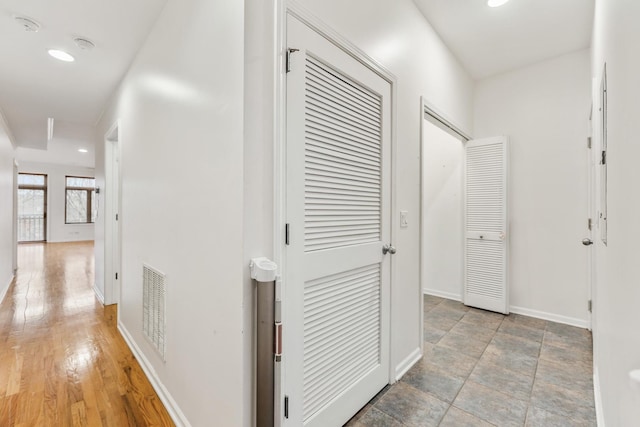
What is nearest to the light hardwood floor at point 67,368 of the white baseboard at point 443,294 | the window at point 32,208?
the white baseboard at point 443,294

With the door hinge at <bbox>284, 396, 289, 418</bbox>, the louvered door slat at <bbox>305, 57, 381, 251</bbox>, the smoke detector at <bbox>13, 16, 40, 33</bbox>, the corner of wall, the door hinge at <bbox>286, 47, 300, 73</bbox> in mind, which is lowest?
the corner of wall

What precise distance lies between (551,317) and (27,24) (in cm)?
513

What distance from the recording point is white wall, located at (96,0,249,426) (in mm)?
1160

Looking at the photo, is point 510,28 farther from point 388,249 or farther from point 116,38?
point 116,38

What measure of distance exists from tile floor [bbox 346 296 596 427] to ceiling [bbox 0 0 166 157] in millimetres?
2928

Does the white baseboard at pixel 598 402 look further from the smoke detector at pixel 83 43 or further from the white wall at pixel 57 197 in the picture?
the white wall at pixel 57 197

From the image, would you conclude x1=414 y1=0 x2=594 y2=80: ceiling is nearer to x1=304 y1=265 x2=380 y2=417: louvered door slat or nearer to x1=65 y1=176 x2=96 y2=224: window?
x1=304 y1=265 x2=380 y2=417: louvered door slat

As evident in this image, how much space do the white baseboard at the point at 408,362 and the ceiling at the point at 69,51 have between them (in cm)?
287

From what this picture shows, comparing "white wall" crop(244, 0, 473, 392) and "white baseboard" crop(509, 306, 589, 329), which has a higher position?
"white wall" crop(244, 0, 473, 392)

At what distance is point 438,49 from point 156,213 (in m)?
2.68

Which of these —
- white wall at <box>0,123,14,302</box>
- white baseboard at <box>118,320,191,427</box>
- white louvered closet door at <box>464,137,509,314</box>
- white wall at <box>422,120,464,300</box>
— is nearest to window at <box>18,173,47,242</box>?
white wall at <box>0,123,14,302</box>

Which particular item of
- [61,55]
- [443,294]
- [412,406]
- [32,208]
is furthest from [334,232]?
[32,208]

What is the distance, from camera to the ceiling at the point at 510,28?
222 cm

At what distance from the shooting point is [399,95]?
1959 mm
